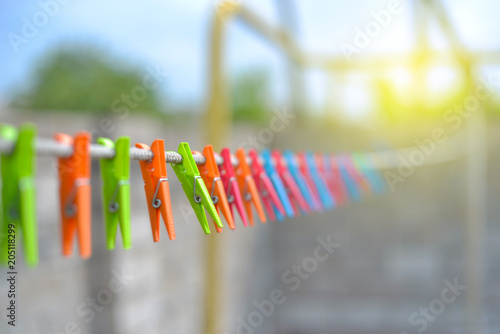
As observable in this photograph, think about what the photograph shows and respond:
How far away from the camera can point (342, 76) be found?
369cm

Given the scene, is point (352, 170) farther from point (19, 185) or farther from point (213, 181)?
point (19, 185)

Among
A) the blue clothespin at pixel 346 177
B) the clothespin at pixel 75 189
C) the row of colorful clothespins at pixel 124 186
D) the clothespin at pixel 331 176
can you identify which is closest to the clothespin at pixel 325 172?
the clothespin at pixel 331 176

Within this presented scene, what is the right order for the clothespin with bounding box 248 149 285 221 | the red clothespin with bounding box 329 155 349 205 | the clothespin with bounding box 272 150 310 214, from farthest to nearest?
1. the red clothespin with bounding box 329 155 349 205
2. the clothespin with bounding box 272 150 310 214
3. the clothespin with bounding box 248 149 285 221

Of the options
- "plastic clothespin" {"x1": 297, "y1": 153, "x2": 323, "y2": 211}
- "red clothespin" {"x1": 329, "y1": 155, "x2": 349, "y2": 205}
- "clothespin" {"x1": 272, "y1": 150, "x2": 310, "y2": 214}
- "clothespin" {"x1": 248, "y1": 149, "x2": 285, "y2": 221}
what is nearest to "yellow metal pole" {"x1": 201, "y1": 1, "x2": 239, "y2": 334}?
"red clothespin" {"x1": 329, "y1": 155, "x2": 349, "y2": 205}

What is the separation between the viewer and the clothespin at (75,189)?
49 cm

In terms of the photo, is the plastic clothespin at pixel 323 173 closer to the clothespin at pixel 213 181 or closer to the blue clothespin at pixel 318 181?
the blue clothespin at pixel 318 181

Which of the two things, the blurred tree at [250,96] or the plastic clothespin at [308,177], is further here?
the blurred tree at [250,96]

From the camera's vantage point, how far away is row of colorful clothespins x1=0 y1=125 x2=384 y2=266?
17.3 inches

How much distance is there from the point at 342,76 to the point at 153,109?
4046 mm

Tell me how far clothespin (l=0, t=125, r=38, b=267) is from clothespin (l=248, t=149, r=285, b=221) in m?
0.50

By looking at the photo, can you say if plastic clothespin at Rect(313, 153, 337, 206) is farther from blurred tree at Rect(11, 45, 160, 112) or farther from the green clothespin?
blurred tree at Rect(11, 45, 160, 112)

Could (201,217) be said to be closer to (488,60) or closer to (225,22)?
(225,22)

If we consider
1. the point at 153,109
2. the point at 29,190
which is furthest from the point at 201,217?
the point at 153,109

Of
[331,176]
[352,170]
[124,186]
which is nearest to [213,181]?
[124,186]
